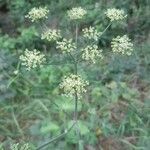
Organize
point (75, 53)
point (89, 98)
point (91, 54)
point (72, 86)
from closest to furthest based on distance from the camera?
point (72, 86) < point (91, 54) < point (75, 53) < point (89, 98)

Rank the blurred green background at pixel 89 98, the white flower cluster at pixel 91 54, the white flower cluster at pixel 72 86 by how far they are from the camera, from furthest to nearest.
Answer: the blurred green background at pixel 89 98
the white flower cluster at pixel 91 54
the white flower cluster at pixel 72 86

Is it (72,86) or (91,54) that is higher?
(91,54)

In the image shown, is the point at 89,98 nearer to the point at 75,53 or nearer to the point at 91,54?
the point at 75,53

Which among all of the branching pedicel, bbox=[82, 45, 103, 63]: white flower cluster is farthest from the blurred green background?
bbox=[82, 45, 103, 63]: white flower cluster

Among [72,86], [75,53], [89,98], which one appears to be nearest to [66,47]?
[75,53]

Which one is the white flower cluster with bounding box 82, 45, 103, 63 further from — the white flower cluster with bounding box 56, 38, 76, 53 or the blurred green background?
the blurred green background

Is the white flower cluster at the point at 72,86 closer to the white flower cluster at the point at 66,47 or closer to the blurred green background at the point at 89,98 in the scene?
the white flower cluster at the point at 66,47

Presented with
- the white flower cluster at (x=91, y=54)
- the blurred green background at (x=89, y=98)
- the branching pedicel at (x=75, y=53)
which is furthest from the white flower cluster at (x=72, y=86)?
the blurred green background at (x=89, y=98)

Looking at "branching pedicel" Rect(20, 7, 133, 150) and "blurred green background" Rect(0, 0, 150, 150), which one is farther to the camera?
"blurred green background" Rect(0, 0, 150, 150)

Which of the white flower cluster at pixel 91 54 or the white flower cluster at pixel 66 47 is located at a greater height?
the white flower cluster at pixel 66 47
